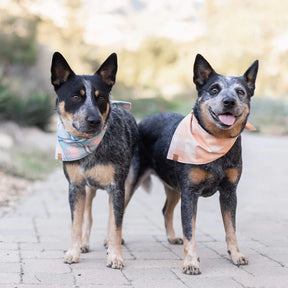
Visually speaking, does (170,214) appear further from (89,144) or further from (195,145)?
(89,144)

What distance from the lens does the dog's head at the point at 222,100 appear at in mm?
3695

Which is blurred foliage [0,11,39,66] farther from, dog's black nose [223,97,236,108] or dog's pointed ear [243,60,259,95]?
dog's black nose [223,97,236,108]

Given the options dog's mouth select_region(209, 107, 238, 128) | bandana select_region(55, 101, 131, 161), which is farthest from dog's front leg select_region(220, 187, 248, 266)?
bandana select_region(55, 101, 131, 161)

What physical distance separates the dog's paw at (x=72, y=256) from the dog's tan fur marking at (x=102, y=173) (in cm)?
61

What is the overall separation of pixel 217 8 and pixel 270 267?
3294cm

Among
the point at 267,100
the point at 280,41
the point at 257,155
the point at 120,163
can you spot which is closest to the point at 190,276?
the point at 120,163

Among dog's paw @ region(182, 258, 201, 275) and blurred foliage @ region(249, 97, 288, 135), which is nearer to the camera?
dog's paw @ region(182, 258, 201, 275)

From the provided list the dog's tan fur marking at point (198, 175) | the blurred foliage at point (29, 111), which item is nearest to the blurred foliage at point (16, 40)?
the blurred foliage at point (29, 111)

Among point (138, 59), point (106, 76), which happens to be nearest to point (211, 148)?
point (106, 76)

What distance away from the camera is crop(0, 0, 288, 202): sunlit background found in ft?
49.2

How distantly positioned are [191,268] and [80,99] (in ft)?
5.17

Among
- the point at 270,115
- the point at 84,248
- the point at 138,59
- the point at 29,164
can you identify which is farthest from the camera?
the point at 138,59

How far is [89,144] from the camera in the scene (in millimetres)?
3914

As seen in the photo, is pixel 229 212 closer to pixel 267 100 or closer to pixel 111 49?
pixel 267 100
